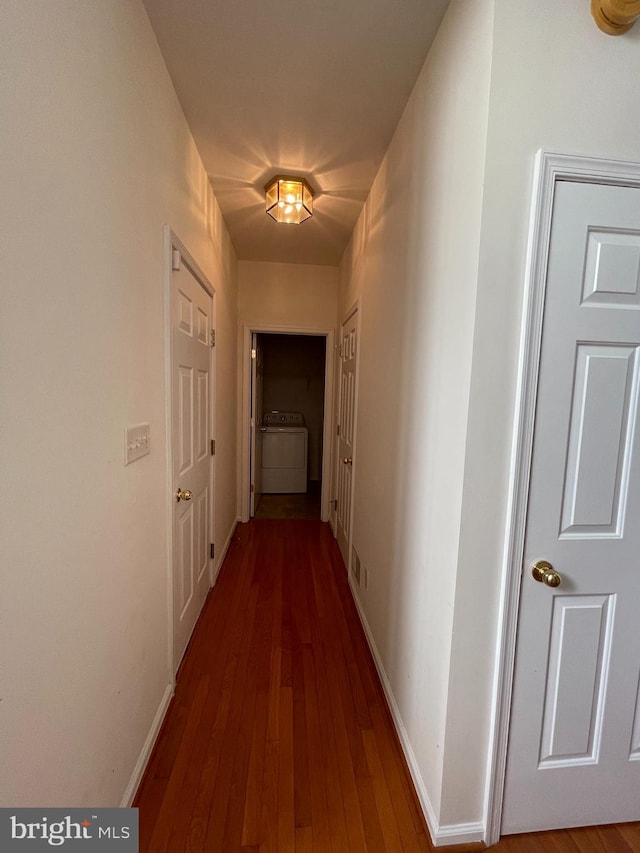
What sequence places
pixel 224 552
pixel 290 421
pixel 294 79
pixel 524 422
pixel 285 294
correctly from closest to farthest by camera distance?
1. pixel 524 422
2. pixel 294 79
3. pixel 224 552
4. pixel 285 294
5. pixel 290 421

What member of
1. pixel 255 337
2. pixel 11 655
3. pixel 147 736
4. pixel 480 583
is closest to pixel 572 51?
pixel 480 583

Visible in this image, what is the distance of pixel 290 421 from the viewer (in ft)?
16.3

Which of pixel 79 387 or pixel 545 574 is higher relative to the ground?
pixel 79 387

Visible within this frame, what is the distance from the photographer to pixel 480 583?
101cm

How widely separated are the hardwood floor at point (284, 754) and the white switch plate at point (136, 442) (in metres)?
1.11

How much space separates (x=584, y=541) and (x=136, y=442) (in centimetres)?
139

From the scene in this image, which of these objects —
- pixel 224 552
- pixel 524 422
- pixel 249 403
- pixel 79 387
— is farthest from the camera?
pixel 249 403

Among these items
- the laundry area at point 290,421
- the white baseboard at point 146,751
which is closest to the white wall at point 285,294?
the laundry area at point 290,421

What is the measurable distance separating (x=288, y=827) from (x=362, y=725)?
1.46 ft

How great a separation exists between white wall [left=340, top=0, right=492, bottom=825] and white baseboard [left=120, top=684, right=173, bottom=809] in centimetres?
94

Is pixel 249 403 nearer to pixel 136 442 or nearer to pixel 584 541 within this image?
pixel 136 442

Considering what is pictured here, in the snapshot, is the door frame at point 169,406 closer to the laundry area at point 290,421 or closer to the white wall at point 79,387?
the white wall at point 79,387

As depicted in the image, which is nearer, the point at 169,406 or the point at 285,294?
the point at 169,406

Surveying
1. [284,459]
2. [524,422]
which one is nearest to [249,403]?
[284,459]
